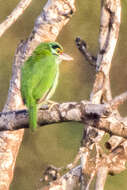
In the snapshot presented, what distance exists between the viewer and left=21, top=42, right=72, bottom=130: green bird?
157 inches

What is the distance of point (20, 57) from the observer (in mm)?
4719

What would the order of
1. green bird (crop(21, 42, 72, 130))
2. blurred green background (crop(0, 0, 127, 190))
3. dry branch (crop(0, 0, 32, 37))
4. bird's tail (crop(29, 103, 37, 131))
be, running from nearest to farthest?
bird's tail (crop(29, 103, 37, 131))
green bird (crop(21, 42, 72, 130))
dry branch (crop(0, 0, 32, 37))
blurred green background (crop(0, 0, 127, 190))

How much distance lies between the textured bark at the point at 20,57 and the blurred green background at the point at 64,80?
3.48 meters

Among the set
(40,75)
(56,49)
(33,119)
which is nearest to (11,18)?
(56,49)

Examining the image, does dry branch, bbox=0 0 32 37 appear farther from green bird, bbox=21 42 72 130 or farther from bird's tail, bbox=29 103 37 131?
bird's tail, bbox=29 103 37 131

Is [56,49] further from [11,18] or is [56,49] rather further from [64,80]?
[64,80]

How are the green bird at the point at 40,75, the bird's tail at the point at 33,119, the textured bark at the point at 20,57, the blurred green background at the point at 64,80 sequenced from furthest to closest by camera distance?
the blurred green background at the point at 64,80 → the textured bark at the point at 20,57 → the green bird at the point at 40,75 → the bird's tail at the point at 33,119

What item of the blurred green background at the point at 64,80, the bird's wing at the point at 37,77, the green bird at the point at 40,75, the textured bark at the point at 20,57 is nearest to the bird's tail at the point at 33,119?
the green bird at the point at 40,75

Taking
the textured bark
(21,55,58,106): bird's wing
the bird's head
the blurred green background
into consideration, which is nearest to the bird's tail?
(21,55,58,106): bird's wing

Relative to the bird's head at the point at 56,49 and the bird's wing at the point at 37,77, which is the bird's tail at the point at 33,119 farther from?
the bird's head at the point at 56,49

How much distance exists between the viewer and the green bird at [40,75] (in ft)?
13.1

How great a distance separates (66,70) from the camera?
8.57 meters

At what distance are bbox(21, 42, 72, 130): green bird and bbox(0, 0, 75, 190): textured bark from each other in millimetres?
272

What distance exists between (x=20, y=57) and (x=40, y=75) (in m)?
0.61
